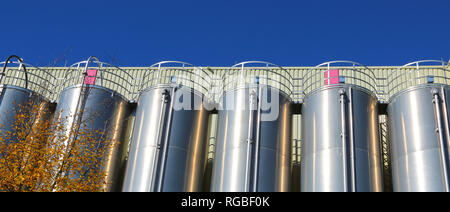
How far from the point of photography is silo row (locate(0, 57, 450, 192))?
16.3 metres

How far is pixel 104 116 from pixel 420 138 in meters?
11.9

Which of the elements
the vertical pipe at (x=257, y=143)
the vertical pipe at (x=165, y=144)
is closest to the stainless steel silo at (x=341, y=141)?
the vertical pipe at (x=257, y=143)

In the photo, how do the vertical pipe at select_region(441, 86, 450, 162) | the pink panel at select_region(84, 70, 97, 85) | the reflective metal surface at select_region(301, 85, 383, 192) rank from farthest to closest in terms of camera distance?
the pink panel at select_region(84, 70, 97, 85), the reflective metal surface at select_region(301, 85, 383, 192), the vertical pipe at select_region(441, 86, 450, 162)

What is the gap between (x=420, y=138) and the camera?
16.4 metres

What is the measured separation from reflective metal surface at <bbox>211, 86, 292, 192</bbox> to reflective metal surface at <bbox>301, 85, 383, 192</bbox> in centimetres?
82

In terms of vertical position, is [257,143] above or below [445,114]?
below

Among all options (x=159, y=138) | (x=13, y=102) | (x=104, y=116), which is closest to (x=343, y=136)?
(x=159, y=138)

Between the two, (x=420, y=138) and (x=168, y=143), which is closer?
(x=420, y=138)

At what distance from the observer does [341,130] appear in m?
17.0

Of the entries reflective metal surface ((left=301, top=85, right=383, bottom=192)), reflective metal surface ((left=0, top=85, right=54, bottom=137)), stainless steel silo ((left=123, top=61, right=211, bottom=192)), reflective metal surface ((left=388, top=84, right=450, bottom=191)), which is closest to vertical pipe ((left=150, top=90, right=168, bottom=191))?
stainless steel silo ((left=123, top=61, right=211, bottom=192))

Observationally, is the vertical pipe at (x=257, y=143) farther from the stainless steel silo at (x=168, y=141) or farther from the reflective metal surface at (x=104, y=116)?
the reflective metal surface at (x=104, y=116)

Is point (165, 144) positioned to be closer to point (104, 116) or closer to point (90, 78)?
point (104, 116)

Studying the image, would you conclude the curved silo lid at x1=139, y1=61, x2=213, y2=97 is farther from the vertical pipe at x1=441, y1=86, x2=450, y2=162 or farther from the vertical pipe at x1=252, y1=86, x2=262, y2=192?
the vertical pipe at x1=441, y1=86, x2=450, y2=162
